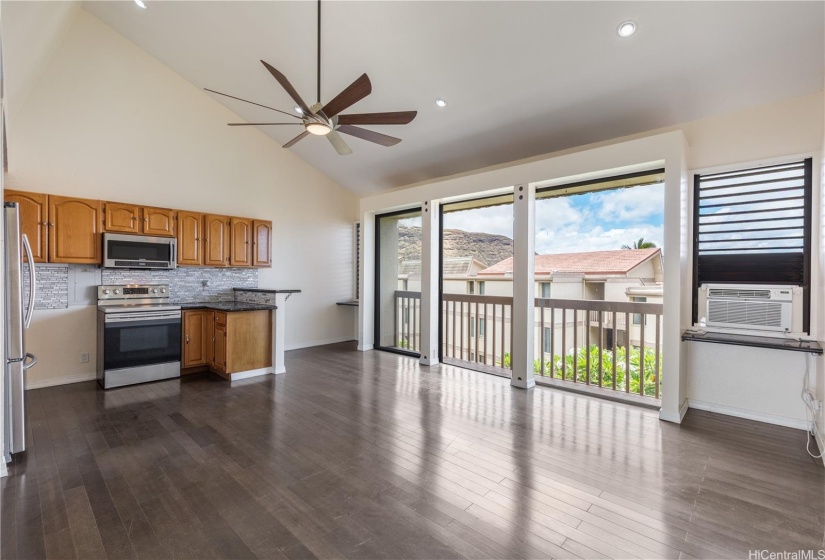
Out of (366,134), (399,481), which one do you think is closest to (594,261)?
(366,134)

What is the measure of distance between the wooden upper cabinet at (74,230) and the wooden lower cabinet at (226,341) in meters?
1.26

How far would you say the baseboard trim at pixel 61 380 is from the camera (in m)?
4.34

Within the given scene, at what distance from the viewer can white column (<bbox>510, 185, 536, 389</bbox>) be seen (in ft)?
14.8

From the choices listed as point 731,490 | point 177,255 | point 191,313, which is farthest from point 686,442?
point 177,255

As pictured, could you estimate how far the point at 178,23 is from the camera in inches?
174

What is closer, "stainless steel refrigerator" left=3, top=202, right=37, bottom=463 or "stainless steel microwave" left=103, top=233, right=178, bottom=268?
"stainless steel refrigerator" left=3, top=202, right=37, bottom=463

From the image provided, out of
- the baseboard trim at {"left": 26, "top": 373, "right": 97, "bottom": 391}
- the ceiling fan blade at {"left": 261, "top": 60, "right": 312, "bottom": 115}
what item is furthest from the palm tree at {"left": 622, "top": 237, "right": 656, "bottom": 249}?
the baseboard trim at {"left": 26, "top": 373, "right": 97, "bottom": 391}

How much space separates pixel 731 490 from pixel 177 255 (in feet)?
20.1

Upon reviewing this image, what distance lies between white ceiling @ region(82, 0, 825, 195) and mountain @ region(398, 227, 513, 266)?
1.08 metres

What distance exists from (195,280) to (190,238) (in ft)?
2.35

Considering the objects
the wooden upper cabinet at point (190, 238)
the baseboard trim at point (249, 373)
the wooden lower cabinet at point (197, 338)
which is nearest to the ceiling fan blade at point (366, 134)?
the wooden upper cabinet at point (190, 238)

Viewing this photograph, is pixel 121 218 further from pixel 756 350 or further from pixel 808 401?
pixel 808 401

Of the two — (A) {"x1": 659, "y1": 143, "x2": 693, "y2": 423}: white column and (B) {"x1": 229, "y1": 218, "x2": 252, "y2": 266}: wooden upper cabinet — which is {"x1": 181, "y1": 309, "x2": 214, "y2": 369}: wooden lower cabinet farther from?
(A) {"x1": 659, "y1": 143, "x2": 693, "y2": 423}: white column

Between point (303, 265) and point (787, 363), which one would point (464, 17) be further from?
point (303, 265)
